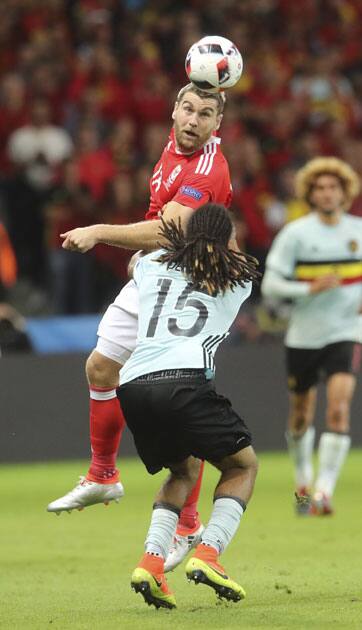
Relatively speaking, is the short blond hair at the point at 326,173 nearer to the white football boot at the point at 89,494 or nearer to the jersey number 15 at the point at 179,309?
the white football boot at the point at 89,494

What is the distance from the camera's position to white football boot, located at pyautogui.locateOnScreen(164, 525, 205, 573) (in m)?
7.17

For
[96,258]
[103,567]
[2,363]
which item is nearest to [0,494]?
[2,363]

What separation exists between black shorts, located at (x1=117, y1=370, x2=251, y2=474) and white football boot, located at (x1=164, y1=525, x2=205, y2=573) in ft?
3.52

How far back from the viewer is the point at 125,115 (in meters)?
15.6

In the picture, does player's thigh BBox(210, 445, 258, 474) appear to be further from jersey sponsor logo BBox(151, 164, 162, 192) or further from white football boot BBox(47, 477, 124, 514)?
jersey sponsor logo BBox(151, 164, 162, 192)

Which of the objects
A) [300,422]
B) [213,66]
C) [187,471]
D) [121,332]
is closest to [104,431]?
[121,332]

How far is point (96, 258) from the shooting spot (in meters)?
14.1

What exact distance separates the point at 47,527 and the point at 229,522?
3.88 m

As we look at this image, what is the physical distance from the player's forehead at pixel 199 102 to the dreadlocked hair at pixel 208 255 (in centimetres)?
85

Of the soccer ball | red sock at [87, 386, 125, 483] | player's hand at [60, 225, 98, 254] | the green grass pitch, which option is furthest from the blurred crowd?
player's hand at [60, 225, 98, 254]

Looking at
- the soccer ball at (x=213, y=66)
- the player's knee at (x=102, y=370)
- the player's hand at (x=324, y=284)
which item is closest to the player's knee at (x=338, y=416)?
the player's hand at (x=324, y=284)

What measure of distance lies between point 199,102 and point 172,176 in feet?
1.27

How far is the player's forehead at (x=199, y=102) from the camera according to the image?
274 inches

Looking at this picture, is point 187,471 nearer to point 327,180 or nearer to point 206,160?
point 206,160
